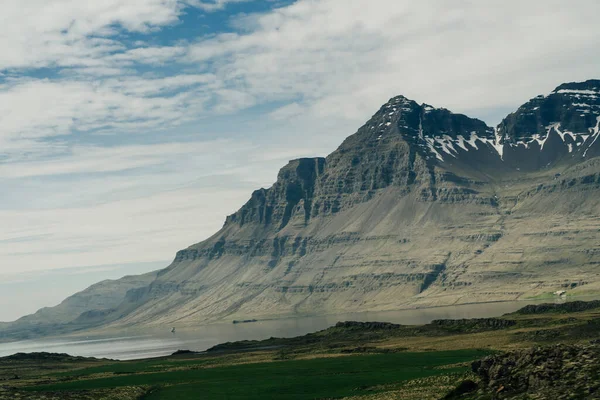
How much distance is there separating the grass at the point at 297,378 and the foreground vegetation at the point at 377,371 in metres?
0.11

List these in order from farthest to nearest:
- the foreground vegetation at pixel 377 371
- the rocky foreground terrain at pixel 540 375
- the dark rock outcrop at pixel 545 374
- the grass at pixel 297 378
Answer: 1. the grass at pixel 297 378
2. the foreground vegetation at pixel 377 371
3. the rocky foreground terrain at pixel 540 375
4. the dark rock outcrop at pixel 545 374

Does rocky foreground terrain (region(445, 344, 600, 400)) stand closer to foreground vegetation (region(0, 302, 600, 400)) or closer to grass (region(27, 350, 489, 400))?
foreground vegetation (region(0, 302, 600, 400))

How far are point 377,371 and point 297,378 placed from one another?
8394 millimetres

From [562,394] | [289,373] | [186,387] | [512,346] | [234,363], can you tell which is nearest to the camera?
[562,394]

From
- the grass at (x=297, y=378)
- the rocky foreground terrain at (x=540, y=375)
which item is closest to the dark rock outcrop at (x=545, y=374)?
the rocky foreground terrain at (x=540, y=375)

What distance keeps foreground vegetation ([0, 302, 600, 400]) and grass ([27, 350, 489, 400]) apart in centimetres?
11

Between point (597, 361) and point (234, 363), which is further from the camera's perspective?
point (234, 363)

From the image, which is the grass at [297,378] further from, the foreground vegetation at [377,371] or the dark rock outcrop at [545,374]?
the dark rock outcrop at [545,374]

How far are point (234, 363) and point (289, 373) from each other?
2854cm

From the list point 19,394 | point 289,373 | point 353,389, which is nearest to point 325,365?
point 289,373

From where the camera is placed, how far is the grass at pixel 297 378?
69438 mm

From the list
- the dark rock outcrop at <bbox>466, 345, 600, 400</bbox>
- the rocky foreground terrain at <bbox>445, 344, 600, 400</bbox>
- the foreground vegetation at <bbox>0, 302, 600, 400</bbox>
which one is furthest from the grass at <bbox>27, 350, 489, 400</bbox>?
the dark rock outcrop at <bbox>466, 345, 600, 400</bbox>

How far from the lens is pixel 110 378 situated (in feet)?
341

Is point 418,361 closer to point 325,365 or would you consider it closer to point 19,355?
point 325,365
